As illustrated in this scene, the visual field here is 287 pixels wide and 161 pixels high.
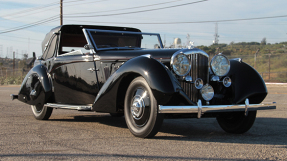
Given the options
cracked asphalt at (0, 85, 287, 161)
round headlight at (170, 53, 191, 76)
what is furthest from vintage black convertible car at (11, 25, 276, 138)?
cracked asphalt at (0, 85, 287, 161)

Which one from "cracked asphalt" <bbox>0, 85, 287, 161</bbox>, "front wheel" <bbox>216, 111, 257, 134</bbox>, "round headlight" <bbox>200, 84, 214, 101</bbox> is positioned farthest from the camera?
"front wheel" <bbox>216, 111, 257, 134</bbox>

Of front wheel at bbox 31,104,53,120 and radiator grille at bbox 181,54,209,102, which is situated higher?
radiator grille at bbox 181,54,209,102

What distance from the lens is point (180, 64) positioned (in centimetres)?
439

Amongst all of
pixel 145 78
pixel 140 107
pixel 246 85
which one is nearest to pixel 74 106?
pixel 140 107

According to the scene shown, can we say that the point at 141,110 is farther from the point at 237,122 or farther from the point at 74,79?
the point at 74,79

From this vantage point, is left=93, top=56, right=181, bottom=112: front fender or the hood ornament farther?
the hood ornament

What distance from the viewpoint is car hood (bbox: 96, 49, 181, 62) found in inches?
181

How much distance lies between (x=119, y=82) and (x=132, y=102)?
0.38 metres

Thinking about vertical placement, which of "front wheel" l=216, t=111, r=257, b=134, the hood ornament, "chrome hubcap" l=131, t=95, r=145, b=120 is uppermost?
the hood ornament

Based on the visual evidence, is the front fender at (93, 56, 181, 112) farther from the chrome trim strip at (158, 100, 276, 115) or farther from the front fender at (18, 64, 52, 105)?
the front fender at (18, 64, 52, 105)

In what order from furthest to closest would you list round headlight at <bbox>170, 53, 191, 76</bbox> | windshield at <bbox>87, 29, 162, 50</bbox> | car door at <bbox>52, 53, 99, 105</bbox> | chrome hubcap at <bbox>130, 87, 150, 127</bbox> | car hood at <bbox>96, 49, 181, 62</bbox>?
windshield at <bbox>87, 29, 162, 50</bbox> < car door at <bbox>52, 53, 99, 105</bbox> < car hood at <bbox>96, 49, 181, 62</bbox> < round headlight at <bbox>170, 53, 191, 76</bbox> < chrome hubcap at <bbox>130, 87, 150, 127</bbox>

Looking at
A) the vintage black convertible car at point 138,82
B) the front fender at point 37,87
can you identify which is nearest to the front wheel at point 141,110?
the vintage black convertible car at point 138,82

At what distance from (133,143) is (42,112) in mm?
3122

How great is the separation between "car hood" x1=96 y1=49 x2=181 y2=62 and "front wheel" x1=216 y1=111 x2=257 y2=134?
115cm
